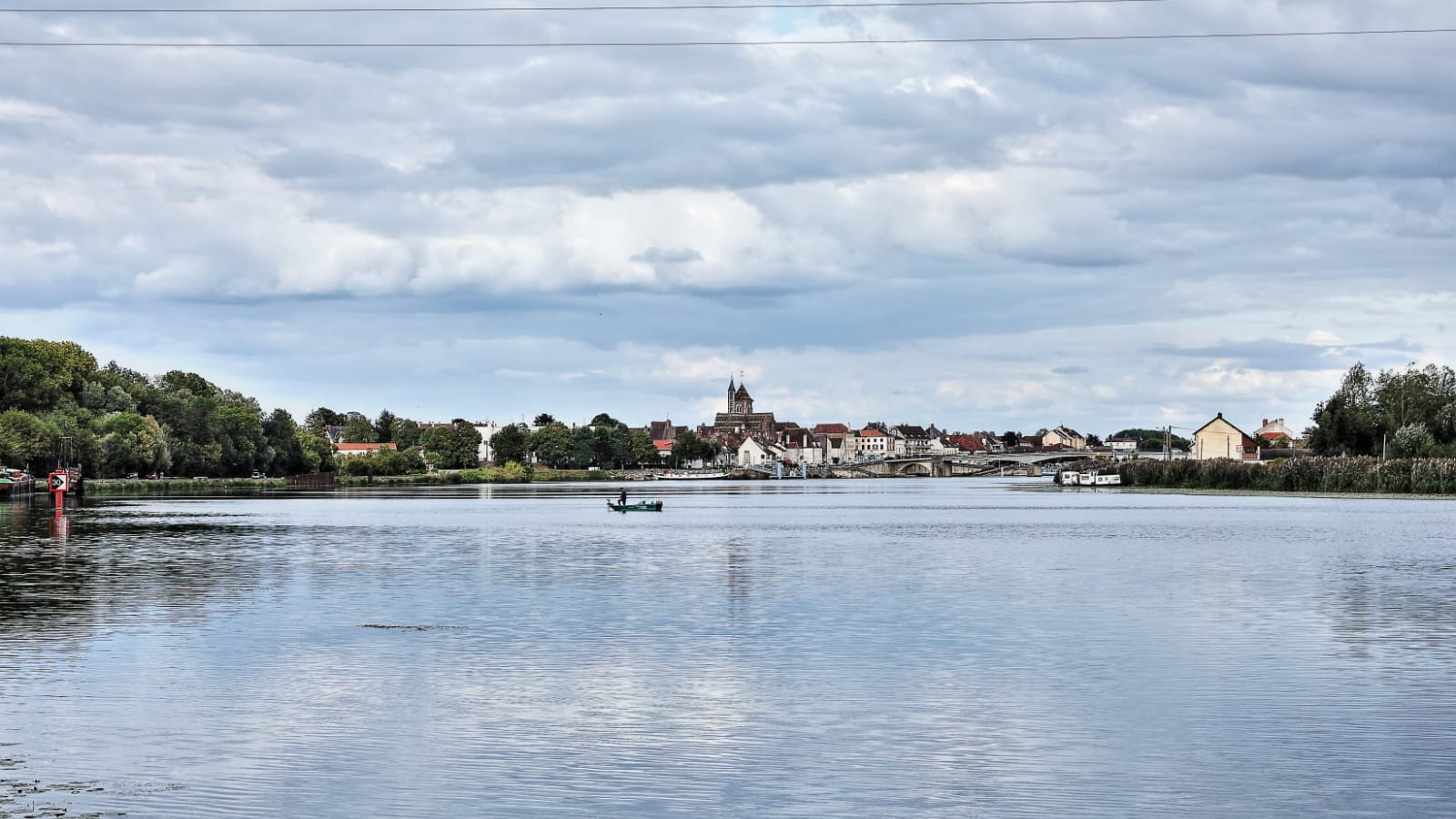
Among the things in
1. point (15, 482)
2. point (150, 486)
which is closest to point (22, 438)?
point (15, 482)

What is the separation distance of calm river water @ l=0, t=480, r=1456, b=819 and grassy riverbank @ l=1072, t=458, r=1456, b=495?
73.2 m

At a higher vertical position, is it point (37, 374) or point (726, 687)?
point (37, 374)

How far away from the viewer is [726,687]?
2366 centimetres

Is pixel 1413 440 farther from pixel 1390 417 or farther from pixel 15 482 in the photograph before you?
pixel 15 482

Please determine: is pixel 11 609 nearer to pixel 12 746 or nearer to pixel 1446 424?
pixel 12 746

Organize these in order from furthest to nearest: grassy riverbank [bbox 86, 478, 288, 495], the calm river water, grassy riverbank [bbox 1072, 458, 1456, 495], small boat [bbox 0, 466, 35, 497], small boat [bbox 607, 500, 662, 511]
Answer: grassy riverbank [bbox 86, 478, 288, 495] < small boat [bbox 0, 466, 35, 497] < grassy riverbank [bbox 1072, 458, 1456, 495] < small boat [bbox 607, 500, 662, 511] < the calm river water

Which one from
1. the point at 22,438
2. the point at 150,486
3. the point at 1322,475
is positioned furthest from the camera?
the point at 150,486

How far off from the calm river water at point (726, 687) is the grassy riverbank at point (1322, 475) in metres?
73.2

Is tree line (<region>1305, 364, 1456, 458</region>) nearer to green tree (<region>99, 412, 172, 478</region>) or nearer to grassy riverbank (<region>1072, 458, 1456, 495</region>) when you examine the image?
grassy riverbank (<region>1072, 458, 1456, 495</region>)

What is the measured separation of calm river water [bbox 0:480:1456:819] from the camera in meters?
16.4

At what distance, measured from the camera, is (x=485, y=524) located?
8838 cm

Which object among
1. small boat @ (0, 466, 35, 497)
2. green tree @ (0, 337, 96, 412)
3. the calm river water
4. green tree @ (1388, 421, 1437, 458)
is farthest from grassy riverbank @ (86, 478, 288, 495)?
green tree @ (1388, 421, 1437, 458)

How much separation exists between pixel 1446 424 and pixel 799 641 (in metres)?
133

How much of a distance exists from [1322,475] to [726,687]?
124m
